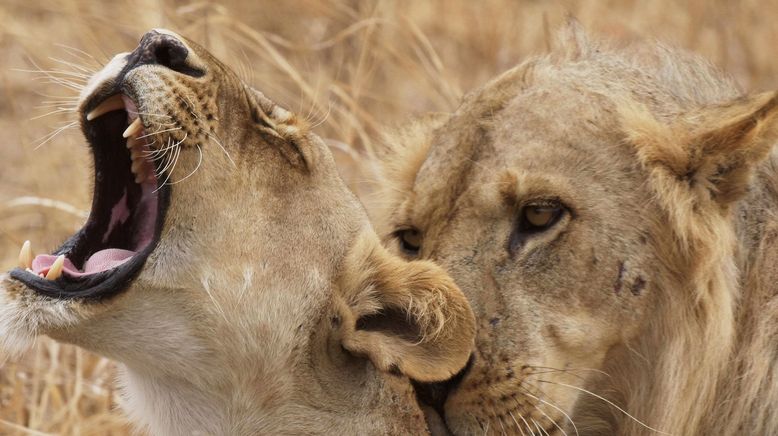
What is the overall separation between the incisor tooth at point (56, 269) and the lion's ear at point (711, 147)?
4.66ft

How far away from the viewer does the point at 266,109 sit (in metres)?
3.16

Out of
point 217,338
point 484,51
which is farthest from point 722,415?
point 484,51

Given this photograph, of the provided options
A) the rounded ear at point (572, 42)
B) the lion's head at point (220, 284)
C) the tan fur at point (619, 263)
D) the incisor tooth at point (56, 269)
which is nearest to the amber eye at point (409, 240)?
the tan fur at point (619, 263)

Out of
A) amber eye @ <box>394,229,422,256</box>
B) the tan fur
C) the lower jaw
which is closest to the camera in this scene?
the lower jaw

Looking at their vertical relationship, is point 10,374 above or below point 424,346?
below

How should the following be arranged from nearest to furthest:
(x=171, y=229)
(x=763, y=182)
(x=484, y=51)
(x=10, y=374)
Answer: (x=171, y=229)
(x=763, y=182)
(x=10, y=374)
(x=484, y=51)

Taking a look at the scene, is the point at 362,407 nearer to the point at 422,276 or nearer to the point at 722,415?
the point at 422,276

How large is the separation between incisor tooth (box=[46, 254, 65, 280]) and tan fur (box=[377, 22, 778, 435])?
0.96m

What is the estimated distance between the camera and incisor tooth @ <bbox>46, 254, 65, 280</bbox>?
2.74m

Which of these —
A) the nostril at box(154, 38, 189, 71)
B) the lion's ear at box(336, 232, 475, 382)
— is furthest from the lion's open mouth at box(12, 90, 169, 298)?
the lion's ear at box(336, 232, 475, 382)

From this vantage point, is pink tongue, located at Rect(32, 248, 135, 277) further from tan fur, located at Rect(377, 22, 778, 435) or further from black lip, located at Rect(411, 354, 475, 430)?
tan fur, located at Rect(377, 22, 778, 435)

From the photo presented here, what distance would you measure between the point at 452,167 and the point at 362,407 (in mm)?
814

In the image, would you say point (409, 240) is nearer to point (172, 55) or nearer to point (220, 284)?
point (220, 284)

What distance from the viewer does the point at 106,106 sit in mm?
2918
